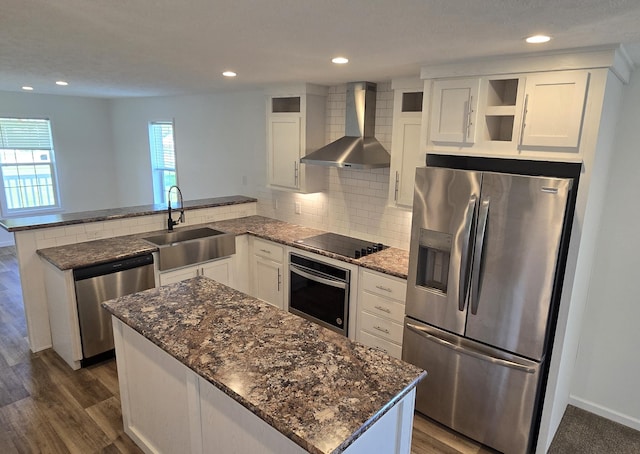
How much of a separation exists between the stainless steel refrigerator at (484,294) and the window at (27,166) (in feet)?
22.1

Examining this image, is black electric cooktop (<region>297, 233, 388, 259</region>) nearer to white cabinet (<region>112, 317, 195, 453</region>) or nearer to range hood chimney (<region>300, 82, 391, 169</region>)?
range hood chimney (<region>300, 82, 391, 169</region>)

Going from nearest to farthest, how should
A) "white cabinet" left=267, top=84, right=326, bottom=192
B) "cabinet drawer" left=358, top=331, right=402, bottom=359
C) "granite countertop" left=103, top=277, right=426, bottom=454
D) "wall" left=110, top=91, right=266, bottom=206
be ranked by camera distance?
"granite countertop" left=103, top=277, right=426, bottom=454 < "cabinet drawer" left=358, top=331, right=402, bottom=359 < "white cabinet" left=267, top=84, right=326, bottom=192 < "wall" left=110, top=91, right=266, bottom=206

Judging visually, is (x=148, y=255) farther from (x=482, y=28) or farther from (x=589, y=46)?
(x=589, y=46)

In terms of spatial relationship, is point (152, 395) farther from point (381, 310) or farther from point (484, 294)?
point (484, 294)

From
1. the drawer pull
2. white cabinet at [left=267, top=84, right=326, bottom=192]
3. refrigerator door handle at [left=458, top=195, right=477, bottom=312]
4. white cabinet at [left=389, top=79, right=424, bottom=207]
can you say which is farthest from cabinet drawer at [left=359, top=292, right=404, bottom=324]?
white cabinet at [left=267, top=84, right=326, bottom=192]

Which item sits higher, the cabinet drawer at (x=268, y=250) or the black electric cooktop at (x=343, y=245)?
the black electric cooktop at (x=343, y=245)

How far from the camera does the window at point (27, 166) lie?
634 cm

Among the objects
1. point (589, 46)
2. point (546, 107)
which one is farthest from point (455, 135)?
point (589, 46)

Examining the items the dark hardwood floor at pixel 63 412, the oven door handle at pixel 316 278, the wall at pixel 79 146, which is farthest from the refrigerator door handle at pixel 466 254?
the wall at pixel 79 146

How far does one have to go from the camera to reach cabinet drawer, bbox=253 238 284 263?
3.99 metres

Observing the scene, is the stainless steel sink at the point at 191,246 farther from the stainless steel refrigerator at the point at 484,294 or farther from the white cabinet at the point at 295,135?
the stainless steel refrigerator at the point at 484,294

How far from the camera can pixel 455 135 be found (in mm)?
2566

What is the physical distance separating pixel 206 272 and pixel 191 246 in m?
0.36

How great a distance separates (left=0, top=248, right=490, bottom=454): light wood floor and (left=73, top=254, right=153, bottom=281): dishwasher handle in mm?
812
